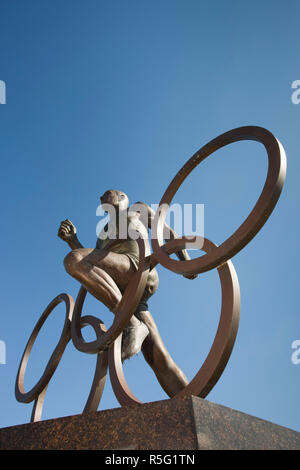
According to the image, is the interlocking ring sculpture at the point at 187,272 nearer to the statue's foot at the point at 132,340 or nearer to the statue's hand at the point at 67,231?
the statue's foot at the point at 132,340

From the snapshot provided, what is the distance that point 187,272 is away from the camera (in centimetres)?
357

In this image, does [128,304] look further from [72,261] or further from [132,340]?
[72,261]

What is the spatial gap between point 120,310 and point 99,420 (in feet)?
5.14

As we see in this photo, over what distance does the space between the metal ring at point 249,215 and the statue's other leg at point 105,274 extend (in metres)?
0.64

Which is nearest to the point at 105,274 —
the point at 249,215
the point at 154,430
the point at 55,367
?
the point at 55,367

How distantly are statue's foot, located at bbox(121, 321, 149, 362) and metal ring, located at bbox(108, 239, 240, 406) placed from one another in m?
0.36

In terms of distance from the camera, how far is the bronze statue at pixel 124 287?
14.1 ft

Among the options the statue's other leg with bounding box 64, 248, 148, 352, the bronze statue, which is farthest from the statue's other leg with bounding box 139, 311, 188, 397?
the statue's other leg with bounding box 64, 248, 148, 352

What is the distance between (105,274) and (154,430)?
222 centimetres

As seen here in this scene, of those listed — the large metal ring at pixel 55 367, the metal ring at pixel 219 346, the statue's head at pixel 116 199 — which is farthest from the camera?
the statue's head at pixel 116 199

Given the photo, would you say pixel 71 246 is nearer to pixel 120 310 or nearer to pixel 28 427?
pixel 120 310

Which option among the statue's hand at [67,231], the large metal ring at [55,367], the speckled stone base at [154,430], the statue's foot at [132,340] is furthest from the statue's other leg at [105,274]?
the speckled stone base at [154,430]

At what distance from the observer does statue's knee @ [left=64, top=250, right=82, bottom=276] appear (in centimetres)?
→ 443
